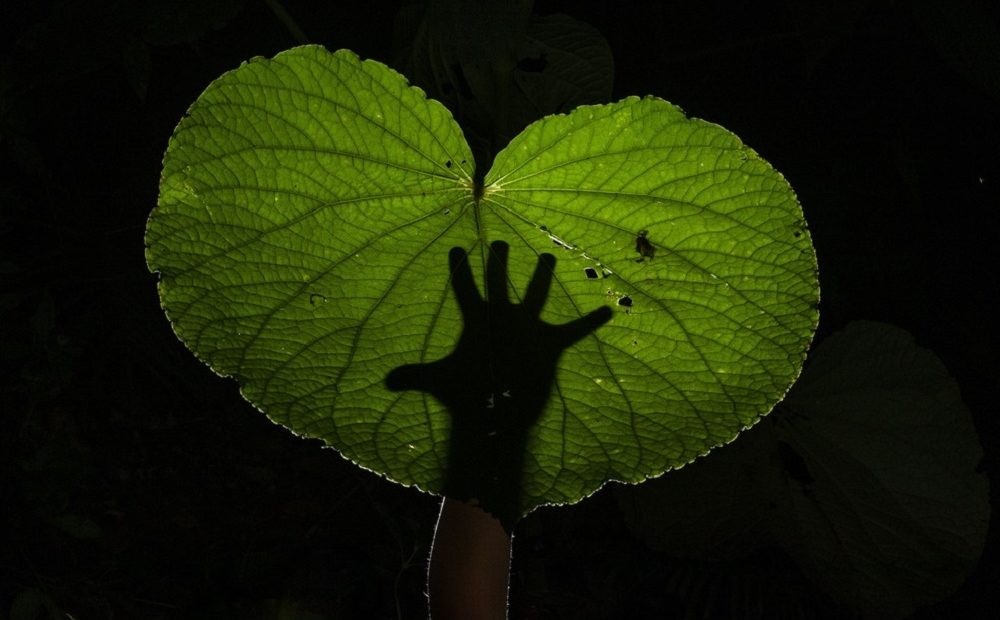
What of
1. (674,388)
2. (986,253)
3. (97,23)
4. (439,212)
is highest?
(986,253)

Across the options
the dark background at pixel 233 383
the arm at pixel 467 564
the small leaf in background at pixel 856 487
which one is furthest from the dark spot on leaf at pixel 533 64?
the small leaf in background at pixel 856 487

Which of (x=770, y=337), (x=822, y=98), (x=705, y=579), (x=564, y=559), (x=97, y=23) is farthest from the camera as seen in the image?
(x=564, y=559)

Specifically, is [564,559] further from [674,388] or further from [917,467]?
[674,388]

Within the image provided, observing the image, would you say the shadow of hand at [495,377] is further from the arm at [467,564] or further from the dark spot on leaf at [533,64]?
the dark spot on leaf at [533,64]

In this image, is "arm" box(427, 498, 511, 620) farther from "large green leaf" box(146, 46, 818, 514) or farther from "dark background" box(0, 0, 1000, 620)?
"dark background" box(0, 0, 1000, 620)

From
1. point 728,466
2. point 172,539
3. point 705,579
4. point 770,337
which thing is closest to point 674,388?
point 770,337

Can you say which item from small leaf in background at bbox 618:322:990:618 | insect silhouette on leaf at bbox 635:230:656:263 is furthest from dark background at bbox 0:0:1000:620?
insect silhouette on leaf at bbox 635:230:656:263
